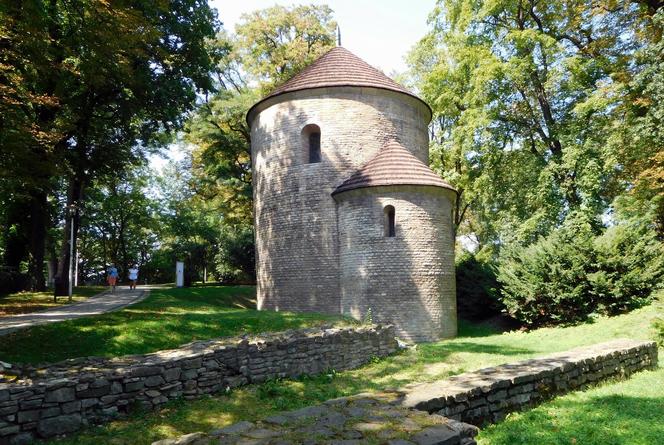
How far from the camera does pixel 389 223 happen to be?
50.6 ft

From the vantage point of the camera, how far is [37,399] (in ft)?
20.4

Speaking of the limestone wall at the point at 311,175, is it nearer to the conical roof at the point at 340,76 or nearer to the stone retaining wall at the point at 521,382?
the conical roof at the point at 340,76

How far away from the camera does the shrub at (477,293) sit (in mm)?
20125

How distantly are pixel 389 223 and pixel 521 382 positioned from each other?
894cm

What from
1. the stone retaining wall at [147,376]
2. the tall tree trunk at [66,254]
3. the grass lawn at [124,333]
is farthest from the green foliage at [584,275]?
the tall tree trunk at [66,254]

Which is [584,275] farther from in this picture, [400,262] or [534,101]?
[534,101]

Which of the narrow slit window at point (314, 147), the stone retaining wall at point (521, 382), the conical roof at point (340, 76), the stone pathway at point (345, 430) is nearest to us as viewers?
the stone pathway at point (345, 430)

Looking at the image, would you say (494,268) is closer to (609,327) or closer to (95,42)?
(609,327)

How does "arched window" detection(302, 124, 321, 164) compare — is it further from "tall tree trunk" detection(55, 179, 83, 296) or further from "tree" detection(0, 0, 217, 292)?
"tall tree trunk" detection(55, 179, 83, 296)

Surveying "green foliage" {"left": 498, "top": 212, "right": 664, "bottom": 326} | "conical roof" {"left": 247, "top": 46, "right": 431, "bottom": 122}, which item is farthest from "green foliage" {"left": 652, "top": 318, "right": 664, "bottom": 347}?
"conical roof" {"left": 247, "top": 46, "right": 431, "bottom": 122}

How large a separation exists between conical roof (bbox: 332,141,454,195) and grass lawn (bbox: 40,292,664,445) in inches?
216

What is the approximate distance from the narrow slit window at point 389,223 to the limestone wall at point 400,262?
193 millimetres

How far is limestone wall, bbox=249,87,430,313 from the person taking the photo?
53.5 ft

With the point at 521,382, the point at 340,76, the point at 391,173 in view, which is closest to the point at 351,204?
the point at 391,173
